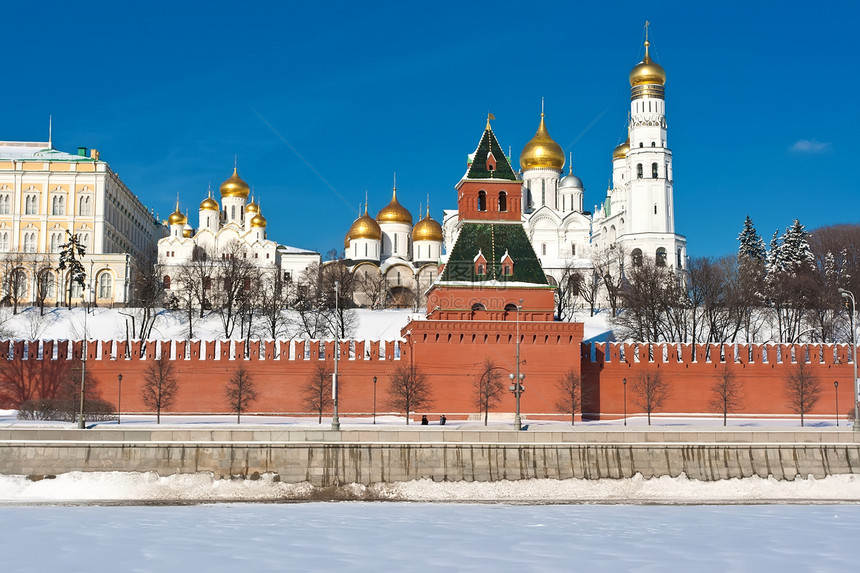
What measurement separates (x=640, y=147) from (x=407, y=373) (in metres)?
38.3

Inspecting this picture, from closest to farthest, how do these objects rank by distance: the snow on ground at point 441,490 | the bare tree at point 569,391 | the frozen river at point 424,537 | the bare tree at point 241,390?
1. the frozen river at point 424,537
2. the snow on ground at point 441,490
3. the bare tree at point 569,391
4. the bare tree at point 241,390

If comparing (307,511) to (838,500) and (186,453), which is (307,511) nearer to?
(186,453)

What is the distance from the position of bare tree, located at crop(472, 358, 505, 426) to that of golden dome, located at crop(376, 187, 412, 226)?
151ft

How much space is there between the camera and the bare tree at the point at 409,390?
3847 cm

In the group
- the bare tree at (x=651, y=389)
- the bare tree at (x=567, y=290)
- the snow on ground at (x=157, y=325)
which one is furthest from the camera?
the bare tree at (x=567, y=290)

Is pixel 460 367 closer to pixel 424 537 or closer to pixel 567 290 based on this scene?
pixel 424 537

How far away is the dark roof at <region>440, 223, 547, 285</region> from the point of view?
40188 millimetres

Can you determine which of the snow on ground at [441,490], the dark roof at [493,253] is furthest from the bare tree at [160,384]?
the snow on ground at [441,490]

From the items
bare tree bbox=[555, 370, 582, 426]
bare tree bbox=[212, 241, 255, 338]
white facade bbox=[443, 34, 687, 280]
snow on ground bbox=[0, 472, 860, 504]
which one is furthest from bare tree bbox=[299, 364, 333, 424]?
white facade bbox=[443, 34, 687, 280]

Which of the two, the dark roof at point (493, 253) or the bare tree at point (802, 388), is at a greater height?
the dark roof at point (493, 253)

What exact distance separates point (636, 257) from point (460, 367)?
109ft

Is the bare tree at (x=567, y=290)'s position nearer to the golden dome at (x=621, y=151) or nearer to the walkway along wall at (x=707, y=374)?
the golden dome at (x=621, y=151)

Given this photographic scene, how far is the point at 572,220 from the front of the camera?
80.4 m

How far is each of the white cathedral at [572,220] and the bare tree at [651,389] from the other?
90.2 ft
